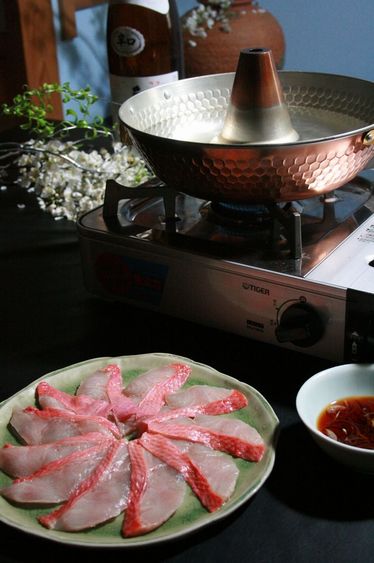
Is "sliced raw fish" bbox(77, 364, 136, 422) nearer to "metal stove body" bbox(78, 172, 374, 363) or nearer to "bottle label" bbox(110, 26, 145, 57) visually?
"metal stove body" bbox(78, 172, 374, 363)

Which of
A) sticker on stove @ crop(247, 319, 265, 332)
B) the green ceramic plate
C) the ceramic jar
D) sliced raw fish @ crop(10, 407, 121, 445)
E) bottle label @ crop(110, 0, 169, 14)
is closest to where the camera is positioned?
the green ceramic plate

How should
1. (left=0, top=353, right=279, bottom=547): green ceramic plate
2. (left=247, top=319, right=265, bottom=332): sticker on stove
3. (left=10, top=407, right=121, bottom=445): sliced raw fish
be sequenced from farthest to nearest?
(left=247, top=319, right=265, bottom=332): sticker on stove, (left=10, top=407, right=121, bottom=445): sliced raw fish, (left=0, top=353, right=279, bottom=547): green ceramic plate

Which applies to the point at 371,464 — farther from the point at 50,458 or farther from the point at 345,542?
the point at 50,458

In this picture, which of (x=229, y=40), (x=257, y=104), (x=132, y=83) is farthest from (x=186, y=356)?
(x=229, y=40)

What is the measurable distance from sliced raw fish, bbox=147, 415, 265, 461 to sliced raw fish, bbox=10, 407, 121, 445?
48 mm

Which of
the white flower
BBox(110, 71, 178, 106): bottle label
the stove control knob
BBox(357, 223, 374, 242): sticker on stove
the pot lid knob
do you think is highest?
the pot lid knob

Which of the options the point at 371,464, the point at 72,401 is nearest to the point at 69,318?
the point at 72,401

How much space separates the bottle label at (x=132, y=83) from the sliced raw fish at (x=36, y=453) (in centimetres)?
87

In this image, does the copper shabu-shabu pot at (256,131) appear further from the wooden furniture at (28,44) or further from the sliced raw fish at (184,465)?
the wooden furniture at (28,44)

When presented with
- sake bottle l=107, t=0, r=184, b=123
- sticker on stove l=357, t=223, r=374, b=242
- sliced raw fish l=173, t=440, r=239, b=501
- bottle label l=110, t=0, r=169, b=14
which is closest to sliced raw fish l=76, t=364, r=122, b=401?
sliced raw fish l=173, t=440, r=239, b=501

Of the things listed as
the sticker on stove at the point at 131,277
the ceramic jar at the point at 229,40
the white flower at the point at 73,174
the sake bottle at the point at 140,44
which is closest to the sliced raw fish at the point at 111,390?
the sticker on stove at the point at 131,277

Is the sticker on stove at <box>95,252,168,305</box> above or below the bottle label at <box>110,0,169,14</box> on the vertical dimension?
below

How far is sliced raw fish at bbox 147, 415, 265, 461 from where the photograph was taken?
2.27 feet

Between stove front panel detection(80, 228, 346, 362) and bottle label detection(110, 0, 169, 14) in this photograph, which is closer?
stove front panel detection(80, 228, 346, 362)
